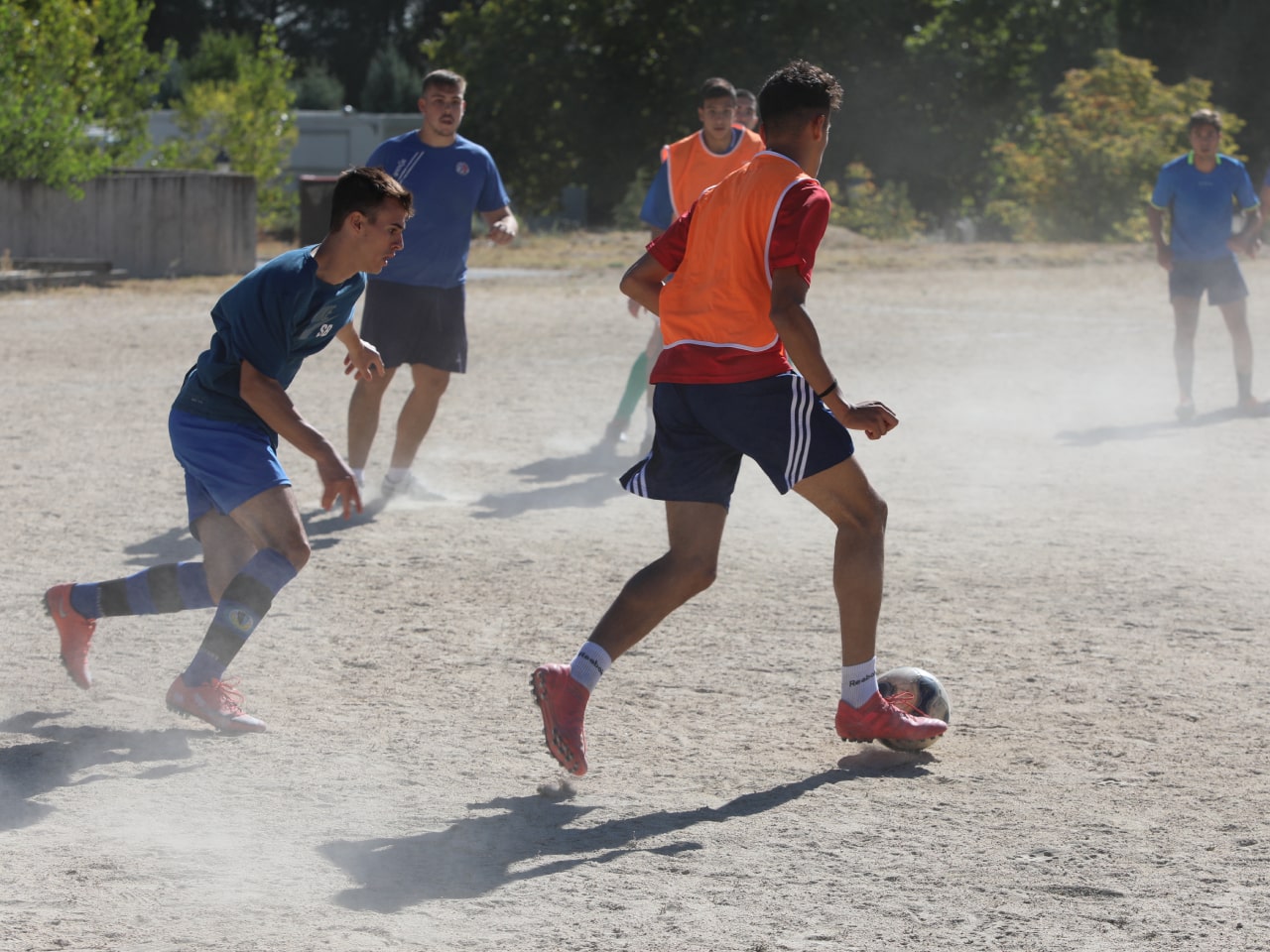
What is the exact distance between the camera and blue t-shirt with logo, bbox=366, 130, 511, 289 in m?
8.34

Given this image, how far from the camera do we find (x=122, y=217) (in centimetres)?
2012

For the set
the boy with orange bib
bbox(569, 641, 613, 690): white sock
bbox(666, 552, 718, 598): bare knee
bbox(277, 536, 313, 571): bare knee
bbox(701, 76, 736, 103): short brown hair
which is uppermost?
bbox(701, 76, 736, 103): short brown hair

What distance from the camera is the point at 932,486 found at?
30.0ft

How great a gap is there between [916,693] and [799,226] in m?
1.49

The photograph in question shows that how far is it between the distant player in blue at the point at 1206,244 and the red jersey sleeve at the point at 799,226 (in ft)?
24.6

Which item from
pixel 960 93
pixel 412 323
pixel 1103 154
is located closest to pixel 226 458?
pixel 412 323

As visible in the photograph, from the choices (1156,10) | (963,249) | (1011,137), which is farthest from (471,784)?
(1156,10)

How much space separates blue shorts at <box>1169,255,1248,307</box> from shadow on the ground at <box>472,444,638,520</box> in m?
4.18

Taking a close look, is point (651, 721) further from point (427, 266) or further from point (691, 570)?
point (427, 266)

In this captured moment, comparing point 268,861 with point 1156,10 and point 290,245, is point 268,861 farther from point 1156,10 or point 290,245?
point 1156,10

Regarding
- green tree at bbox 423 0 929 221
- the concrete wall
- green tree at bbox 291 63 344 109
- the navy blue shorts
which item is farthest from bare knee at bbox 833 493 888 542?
green tree at bbox 291 63 344 109

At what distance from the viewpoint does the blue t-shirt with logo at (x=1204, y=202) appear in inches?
451

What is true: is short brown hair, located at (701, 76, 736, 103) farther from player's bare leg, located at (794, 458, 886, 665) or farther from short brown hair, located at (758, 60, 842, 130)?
player's bare leg, located at (794, 458, 886, 665)

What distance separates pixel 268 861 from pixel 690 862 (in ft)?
3.24
